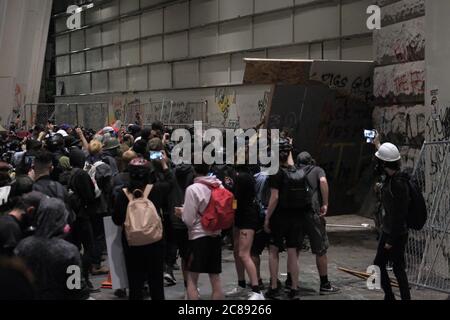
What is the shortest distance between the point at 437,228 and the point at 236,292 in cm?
281

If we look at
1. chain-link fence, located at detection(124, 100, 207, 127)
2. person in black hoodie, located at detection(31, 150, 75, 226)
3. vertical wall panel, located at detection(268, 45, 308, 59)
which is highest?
vertical wall panel, located at detection(268, 45, 308, 59)

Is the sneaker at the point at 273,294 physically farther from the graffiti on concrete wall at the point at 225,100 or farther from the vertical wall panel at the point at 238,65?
the vertical wall panel at the point at 238,65

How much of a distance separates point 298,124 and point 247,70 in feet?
5.52

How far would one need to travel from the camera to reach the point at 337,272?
9000 mm

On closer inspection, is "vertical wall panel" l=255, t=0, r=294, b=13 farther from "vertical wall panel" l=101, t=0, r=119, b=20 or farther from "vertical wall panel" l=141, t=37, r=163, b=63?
"vertical wall panel" l=101, t=0, r=119, b=20

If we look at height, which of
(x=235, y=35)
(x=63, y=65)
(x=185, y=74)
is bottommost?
(x=185, y=74)

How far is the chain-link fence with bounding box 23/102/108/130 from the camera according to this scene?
25891mm

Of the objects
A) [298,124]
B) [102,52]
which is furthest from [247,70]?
[102,52]

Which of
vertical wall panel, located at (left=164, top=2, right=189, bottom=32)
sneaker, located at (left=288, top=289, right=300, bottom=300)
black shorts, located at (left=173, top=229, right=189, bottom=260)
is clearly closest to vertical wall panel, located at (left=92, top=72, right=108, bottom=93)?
vertical wall panel, located at (left=164, top=2, right=189, bottom=32)

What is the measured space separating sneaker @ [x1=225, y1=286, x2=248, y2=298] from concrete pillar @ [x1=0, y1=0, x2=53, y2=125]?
1979 cm

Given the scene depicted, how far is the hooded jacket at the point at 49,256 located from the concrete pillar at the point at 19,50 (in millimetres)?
21708

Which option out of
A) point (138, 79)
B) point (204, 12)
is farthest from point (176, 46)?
point (138, 79)

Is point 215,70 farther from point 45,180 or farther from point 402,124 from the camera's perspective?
point 45,180
